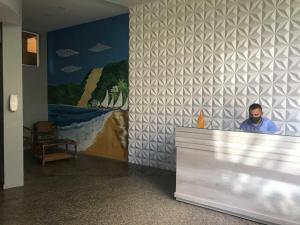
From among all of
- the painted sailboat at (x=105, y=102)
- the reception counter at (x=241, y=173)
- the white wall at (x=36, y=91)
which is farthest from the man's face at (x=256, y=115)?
the white wall at (x=36, y=91)

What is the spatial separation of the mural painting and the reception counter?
3.25 metres

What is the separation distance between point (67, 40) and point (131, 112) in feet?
11.2

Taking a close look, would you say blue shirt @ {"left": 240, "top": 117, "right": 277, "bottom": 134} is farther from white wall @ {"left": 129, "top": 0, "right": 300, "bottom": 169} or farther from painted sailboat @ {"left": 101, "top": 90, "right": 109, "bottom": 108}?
painted sailboat @ {"left": 101, "top": 90, "right": 109, "bottom": 108}

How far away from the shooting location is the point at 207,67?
19.4ft

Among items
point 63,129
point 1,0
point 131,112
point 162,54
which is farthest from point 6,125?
point 63,129

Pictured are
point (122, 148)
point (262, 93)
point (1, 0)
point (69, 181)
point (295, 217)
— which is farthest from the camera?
point (122, 148)

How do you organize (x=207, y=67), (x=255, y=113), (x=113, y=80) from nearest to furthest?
(x=255, y=113) → (x=207, y=67) → (x=113, y=80)

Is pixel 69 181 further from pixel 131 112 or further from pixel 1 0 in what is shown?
pixel 1 0

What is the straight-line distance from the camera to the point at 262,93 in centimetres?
526

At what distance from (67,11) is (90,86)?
2.05 metres

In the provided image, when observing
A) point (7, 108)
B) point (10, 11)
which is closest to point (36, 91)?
point (7, 108)

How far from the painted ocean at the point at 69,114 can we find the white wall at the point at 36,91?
11.4 inches

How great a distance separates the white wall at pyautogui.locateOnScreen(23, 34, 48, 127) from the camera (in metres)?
9.34

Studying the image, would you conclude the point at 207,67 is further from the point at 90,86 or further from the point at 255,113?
the point at 90,86
